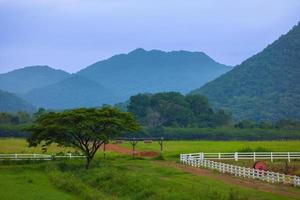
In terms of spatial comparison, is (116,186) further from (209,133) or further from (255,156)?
(209,133)

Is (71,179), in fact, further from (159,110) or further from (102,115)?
(159,110)

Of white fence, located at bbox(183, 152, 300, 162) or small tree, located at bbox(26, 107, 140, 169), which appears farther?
white fence, located at bbox(183, 152, 300, 162)

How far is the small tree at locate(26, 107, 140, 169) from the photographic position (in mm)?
53719

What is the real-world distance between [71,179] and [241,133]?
94864 millimetres

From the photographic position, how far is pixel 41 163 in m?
60.0

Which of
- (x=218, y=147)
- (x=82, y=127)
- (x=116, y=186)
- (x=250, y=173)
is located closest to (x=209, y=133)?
(x=218, y=147)

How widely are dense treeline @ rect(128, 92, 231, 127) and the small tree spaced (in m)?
98.7

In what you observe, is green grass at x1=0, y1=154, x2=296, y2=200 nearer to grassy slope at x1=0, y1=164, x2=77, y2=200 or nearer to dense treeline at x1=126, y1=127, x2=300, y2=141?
grassy slope at x1=0, y1=164, x2=77, y2=200

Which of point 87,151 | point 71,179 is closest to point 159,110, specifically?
point 87,151

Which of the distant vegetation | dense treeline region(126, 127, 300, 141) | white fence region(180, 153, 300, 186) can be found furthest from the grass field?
the distant vegetation

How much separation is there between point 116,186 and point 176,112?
12190cm

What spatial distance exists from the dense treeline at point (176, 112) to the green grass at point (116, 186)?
108458 millimetres

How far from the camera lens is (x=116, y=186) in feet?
128

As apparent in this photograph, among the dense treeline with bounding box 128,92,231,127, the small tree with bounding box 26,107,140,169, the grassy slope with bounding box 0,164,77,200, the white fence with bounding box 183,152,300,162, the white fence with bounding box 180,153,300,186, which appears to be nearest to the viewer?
the grassy slope with bounding box 0,164,77,200
